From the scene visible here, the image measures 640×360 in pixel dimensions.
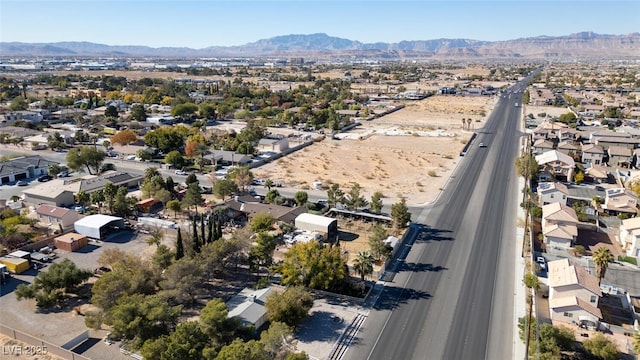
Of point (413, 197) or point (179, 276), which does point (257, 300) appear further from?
point (413, 197)

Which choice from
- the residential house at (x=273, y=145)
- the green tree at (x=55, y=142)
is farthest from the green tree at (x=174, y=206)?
the green tree at (x=55, y=142)

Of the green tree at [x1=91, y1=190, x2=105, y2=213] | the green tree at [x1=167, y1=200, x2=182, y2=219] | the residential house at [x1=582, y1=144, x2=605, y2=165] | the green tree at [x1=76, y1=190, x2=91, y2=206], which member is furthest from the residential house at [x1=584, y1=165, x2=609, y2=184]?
the green tree at [x1=76, y1=190, x2=91, y2=206]

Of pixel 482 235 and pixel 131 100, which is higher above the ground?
pixel 131 100

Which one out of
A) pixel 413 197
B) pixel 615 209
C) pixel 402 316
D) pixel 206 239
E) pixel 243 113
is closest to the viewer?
pixel 402 316

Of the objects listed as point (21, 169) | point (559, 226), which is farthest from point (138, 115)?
point (559, 226)

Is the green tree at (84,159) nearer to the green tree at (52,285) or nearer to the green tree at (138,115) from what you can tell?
the green tree at (52,285)

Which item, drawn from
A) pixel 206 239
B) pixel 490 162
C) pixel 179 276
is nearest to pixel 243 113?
pixel 490 162

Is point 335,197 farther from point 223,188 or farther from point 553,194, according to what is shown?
point 553,194
